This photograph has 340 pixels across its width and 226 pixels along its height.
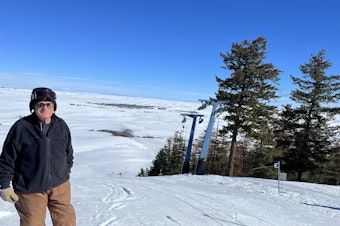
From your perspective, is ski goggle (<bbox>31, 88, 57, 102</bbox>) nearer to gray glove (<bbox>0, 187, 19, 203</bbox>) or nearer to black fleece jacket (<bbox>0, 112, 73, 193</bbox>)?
black fleece jacket (<bbox>0, 112, 73, 193</bbox>)

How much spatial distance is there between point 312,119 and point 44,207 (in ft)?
71.4

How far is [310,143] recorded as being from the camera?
22500 millimetres

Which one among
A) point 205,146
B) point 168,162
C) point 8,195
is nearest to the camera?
point 8,195

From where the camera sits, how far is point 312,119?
2202cm

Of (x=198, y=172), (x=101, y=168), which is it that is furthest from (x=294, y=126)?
(x=101, y=168)

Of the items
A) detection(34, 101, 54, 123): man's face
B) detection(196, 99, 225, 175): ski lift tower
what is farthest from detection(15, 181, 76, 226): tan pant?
detection(196, 99, 225, 175): ski lift tower

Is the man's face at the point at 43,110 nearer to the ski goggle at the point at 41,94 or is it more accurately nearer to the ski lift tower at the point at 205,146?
the ski goggle at the point at 41,94

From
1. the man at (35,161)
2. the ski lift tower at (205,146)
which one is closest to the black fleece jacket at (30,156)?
the man at (35,161)

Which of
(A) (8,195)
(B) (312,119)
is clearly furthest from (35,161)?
(B) (312,119)

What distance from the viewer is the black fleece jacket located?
10.4 ft

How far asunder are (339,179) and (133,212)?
22860 mm

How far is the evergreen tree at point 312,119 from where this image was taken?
2167 centimetres

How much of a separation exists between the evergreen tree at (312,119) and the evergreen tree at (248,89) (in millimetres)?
2656

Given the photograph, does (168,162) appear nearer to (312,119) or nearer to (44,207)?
(312,119)
